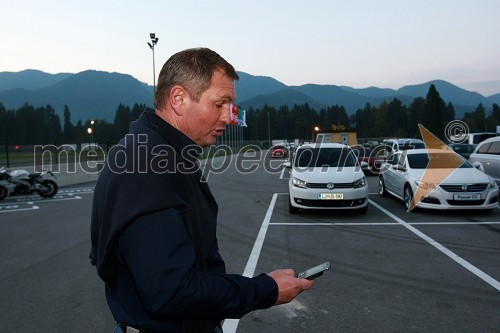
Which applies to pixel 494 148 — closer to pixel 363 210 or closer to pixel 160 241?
pixel 363 210

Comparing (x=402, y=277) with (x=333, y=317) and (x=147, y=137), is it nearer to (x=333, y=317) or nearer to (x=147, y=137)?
(x=333, y=317)

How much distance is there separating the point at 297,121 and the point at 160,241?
151 meters

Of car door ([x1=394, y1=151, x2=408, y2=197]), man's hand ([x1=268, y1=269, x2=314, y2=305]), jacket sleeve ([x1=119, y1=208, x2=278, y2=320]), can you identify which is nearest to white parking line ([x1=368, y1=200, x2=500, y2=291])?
car door ([x1=394, y1=151, x2=408, y2=197])

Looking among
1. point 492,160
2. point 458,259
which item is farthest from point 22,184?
point 492,160

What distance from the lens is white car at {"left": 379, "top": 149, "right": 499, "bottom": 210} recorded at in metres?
8.88

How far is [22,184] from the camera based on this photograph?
12.7 meters

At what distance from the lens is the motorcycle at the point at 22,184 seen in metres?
12.5

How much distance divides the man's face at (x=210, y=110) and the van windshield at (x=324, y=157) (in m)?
8.83

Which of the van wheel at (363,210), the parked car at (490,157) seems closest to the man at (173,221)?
the van wheel at (363,210)

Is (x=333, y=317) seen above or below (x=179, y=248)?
below

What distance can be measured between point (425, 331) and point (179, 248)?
317 centimetres

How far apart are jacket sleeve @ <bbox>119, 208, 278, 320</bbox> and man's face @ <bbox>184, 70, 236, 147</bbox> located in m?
0.44

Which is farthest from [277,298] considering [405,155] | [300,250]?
[405,155]

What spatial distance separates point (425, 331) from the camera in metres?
3.51
